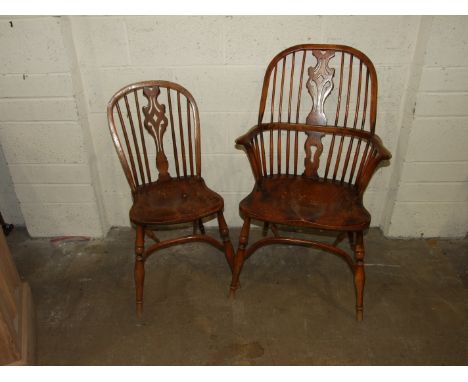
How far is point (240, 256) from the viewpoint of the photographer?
5.76 feet

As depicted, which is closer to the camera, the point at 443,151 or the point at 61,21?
the point at 61,21

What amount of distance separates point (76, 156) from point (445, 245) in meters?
2.20

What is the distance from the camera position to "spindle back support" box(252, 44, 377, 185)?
1730 millimetres

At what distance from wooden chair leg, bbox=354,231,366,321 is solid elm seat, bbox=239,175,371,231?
106 millimetres

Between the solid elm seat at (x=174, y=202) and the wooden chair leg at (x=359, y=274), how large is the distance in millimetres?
629

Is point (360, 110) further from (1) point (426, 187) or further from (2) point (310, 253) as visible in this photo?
(2) point (310, 253)

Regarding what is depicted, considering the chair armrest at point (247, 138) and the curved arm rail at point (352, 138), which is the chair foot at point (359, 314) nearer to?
the curved arm rail at point (352, 138)

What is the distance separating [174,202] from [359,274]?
2.96 feet

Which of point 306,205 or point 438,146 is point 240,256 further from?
point 438,146

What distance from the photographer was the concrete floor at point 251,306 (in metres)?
1.57

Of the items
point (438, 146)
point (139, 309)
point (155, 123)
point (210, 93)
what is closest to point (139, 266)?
point (139, 309)

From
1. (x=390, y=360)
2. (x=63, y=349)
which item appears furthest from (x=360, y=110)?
(x=63, y=349)

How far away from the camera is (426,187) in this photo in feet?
6.86

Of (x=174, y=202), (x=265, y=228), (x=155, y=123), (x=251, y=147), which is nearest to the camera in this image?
(x=251, y=147)
